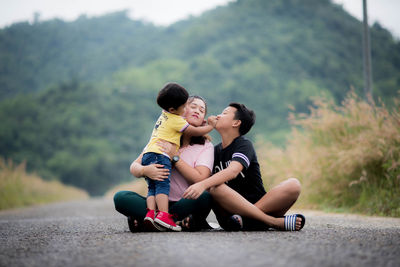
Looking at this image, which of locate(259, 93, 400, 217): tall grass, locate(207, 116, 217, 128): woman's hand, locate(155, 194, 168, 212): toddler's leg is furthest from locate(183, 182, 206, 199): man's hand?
locate(259, 93, 400, 217): tall grass

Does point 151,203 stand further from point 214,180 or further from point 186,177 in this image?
point 214,180

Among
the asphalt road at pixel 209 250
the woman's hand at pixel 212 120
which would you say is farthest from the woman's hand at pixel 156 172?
the woman's hand at pixel 212 120

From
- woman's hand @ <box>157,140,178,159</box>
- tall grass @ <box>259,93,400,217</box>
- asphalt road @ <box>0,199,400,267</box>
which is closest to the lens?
asphalt road @ <box>0,199,400,267</box>

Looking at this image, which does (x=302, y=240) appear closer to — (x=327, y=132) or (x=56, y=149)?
(x=327, y=132)

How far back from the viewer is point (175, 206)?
13.0ft

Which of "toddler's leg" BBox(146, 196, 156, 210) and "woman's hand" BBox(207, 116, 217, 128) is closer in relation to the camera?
"toddler's leg" BBox(146, 196, 156, 210)

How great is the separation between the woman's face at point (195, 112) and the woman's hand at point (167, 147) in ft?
1.05

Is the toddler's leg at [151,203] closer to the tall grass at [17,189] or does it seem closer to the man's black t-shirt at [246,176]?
the man's black t-shirt at [246,176]

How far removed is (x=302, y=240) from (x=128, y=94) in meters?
48.9

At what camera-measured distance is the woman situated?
12.7 ft

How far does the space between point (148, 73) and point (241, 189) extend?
51.0 meters

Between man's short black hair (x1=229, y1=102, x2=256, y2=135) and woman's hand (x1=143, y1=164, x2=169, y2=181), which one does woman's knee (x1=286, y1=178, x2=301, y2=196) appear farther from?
woman's hand (x1=143, y1=164, x2=169, y2=181)

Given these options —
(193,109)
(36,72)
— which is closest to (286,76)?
(36,72)

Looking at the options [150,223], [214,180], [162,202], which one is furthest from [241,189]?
[150,223]
